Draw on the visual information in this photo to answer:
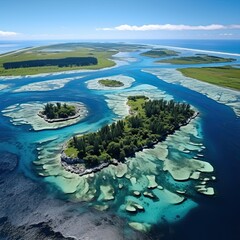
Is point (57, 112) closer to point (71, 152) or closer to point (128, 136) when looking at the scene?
point (71, 152)

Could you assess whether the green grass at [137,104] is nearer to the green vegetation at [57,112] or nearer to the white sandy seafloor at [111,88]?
the green vegetation at [57,112]

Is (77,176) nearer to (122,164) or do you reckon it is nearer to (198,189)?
(122,164)

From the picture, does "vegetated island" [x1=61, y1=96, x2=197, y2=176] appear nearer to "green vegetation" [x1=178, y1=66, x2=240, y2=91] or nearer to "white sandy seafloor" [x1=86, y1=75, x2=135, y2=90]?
"white sandy seafloor" [x1=86, y1=75, x2=135, y2=90]

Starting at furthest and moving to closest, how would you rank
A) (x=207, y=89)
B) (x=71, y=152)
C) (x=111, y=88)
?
(x=207, y=89)
(x=111, y=88)
(x=71, y=152)

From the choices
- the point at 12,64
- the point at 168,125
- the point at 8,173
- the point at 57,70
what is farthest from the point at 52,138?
the point at 12,64

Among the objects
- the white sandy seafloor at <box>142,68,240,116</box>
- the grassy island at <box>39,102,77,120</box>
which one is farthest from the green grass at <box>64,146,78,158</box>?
the white sandy seafloor at <box>142,68,240,116</box>

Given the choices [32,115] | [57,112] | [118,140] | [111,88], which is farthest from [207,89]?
[32,115]
